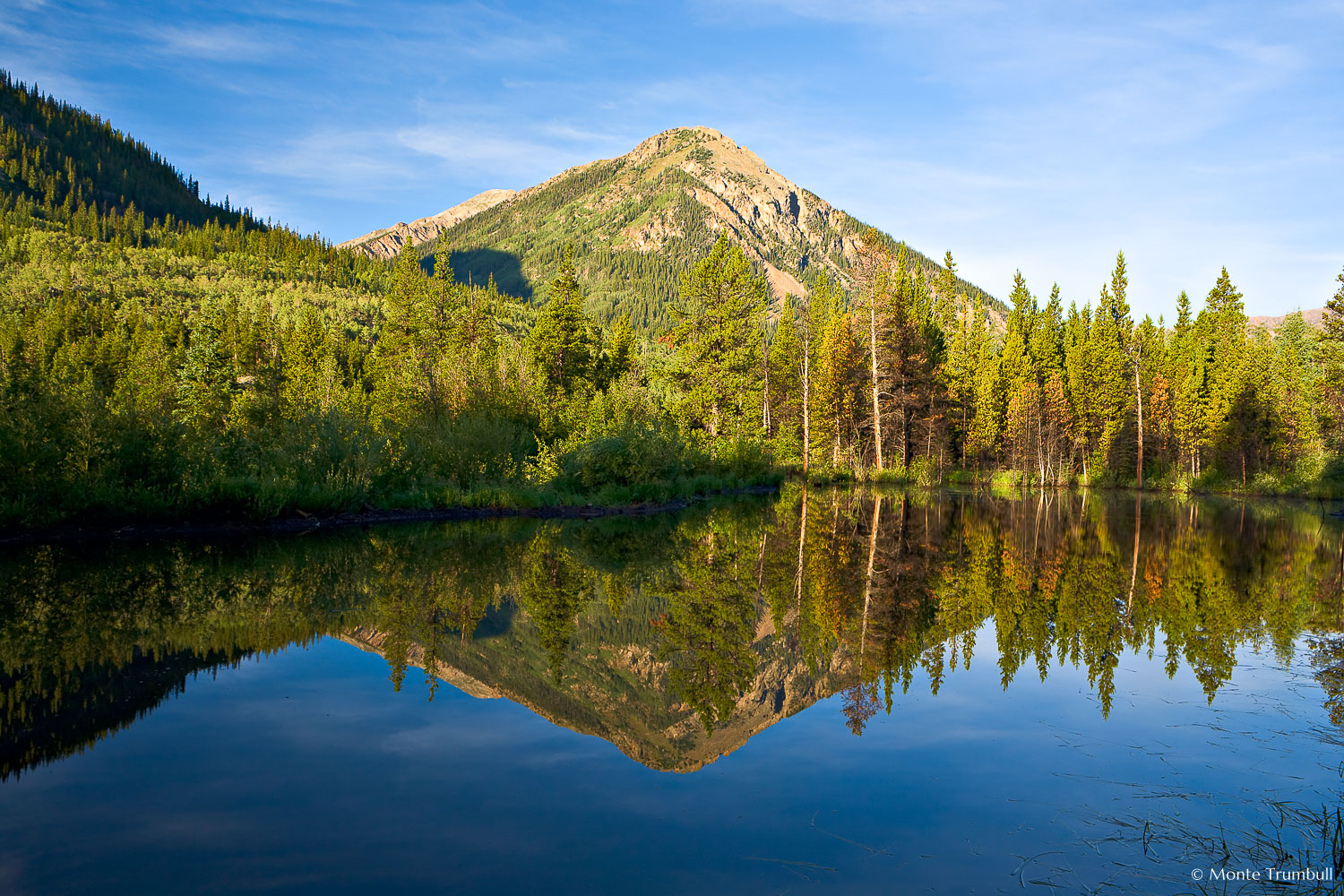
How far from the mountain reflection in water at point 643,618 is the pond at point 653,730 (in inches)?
2.3

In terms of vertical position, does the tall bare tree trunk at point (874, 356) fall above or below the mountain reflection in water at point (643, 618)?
above

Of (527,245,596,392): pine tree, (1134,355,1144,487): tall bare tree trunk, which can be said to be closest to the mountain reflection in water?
(527,245,596,392): pine tree

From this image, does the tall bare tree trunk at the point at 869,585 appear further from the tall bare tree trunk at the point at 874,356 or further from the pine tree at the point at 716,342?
the tall bare tree trunk at the point at 874,356

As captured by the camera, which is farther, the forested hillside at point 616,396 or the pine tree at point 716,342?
the pine tree at point 716,342

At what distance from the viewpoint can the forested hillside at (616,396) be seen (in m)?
17.7

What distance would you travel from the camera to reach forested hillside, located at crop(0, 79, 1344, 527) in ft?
58.1

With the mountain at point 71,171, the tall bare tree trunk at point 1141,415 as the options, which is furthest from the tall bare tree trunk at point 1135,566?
the mountain at point 71,171

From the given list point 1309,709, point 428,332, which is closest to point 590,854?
point 1309,709

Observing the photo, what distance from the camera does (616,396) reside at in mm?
32250

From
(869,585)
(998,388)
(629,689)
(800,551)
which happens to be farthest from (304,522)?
(998,388)

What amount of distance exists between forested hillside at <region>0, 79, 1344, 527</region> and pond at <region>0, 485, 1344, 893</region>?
4.39m

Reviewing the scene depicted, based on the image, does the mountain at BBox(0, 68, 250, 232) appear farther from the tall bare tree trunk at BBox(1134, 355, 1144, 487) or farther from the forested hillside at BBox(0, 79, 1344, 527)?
the tall bare tree trunk at BBox(1134, 355, 1144, 487)

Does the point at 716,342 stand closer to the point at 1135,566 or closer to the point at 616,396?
the point at 616,396

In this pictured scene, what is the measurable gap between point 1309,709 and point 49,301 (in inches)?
4613
